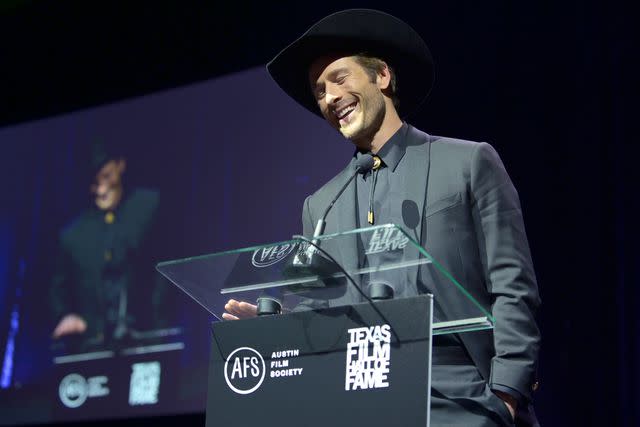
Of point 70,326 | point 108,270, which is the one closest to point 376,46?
point 108,270

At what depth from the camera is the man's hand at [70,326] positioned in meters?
4.51

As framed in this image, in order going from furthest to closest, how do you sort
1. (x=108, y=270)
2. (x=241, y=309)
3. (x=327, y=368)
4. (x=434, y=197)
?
(x=108, y=270)
(x=434, y=197)
(x=241, y=309)
(x=327, y=368)

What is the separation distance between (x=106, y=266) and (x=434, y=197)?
2.90 m

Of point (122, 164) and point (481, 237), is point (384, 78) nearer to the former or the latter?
point (481, 237)

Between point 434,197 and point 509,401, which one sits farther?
point 434,197

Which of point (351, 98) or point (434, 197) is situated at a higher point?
point (351, 98)

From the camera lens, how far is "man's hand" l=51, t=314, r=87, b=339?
4.51m

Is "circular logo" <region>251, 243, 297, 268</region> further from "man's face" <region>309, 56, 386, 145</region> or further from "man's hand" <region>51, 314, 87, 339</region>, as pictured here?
"man's hand" <region>51, 314, 87, 339</region>

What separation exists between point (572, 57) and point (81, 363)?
2.66 meters

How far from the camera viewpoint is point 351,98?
2.19 m

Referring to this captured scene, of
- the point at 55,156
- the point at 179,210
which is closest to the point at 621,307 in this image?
the point at 179,210

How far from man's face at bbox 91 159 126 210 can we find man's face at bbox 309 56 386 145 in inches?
104

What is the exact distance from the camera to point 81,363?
4.43 metres

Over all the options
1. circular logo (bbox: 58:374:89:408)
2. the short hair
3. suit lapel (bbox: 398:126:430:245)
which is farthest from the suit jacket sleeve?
circular logo (bbox: 58:374:89:408)
